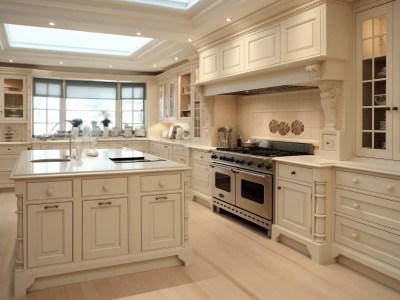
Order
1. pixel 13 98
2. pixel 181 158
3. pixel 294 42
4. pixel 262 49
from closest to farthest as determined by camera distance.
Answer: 1. pixel 294 42
2. pixel 262 49
3. pixel 181 158
4. pixel 13 98

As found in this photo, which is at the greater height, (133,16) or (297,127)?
(133,16)

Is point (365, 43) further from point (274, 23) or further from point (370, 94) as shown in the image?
point (274, 23)

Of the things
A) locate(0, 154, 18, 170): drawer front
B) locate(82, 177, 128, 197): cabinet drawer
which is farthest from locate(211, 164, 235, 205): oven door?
locate(0, 154, 18, 170): drawer front

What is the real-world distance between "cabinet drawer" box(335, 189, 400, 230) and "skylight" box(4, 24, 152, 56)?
4037 mm

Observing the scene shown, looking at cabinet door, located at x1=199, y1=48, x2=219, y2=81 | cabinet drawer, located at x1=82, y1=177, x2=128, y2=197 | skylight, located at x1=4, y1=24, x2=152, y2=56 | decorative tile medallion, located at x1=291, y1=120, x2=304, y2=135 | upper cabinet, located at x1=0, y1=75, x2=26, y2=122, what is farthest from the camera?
upper cabinet, located at x1=0, y1=75, x2=26, y2=122

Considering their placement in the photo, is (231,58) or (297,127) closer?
(297,127)

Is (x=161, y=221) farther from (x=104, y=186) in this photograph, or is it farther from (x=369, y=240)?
(x=369, y=240)

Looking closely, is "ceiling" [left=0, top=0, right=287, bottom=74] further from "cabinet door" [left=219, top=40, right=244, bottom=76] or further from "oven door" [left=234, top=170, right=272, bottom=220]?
"oven door" [left=234, top=170, right=272, bottom=220]

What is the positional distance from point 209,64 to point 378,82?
2.51m

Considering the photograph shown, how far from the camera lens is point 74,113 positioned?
808cm

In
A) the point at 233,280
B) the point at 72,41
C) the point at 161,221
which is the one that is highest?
the point at 72,41

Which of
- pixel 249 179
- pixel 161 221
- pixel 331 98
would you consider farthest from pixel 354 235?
pixel 161 221

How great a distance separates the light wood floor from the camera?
2.72 metres

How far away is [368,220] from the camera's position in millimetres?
3021
